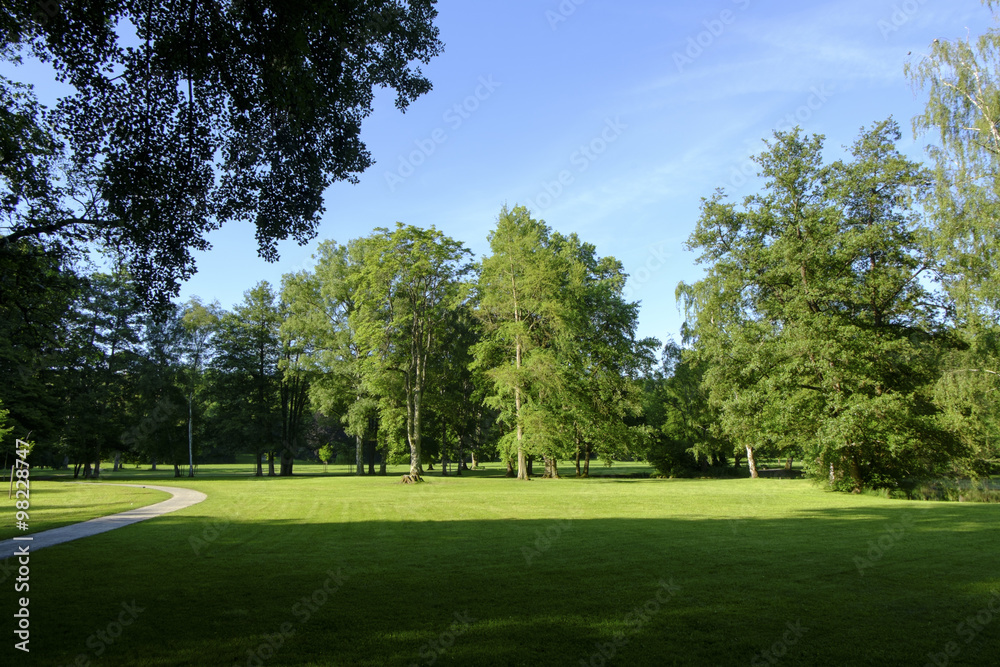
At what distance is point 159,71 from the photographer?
8.06 meters

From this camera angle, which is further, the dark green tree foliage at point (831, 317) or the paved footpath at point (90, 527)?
the dark green tree foliage at point (831, 317)

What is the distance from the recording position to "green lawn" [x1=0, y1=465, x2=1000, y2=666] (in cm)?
505

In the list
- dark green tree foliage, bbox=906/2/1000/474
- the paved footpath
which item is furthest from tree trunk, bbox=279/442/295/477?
dark green tree foliage, bbox=906/2/1000/474

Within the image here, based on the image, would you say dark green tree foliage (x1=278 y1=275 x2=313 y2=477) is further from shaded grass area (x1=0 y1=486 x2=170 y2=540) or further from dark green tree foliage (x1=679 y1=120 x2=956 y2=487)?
dark green tree foliage (x1=679 y1=120 x2=956 y2=487)

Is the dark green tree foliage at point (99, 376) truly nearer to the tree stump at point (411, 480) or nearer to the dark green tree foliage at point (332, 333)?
the dark green tree foliage at point (332, 333)

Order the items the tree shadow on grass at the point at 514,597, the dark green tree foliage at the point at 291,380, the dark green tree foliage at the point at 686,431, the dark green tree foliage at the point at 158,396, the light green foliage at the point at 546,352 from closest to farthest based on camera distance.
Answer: the tree shadow on grass at the point at 514,597 < the light green foliage at the point at 546,352 < the dark green tree foliage at the point at 686,431 < the dark green tree foliage at the point at 291,380 < the dark green tree foliage at the point at 158,396

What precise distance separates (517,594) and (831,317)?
22508 millimetres

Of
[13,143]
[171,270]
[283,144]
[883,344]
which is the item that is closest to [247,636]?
[171,270]

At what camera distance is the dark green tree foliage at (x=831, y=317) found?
2327 centimetres

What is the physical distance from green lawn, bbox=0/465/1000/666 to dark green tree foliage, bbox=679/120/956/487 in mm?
10628

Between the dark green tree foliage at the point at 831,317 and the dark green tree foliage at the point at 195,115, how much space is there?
20.9 metres

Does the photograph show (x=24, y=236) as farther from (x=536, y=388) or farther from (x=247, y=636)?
(x=536, y=388)

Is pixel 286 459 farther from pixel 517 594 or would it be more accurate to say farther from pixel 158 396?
pixel 517 594

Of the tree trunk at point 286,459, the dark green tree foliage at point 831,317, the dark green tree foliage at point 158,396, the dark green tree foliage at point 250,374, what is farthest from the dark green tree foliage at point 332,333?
the dark green tree foliage at point 831,317
